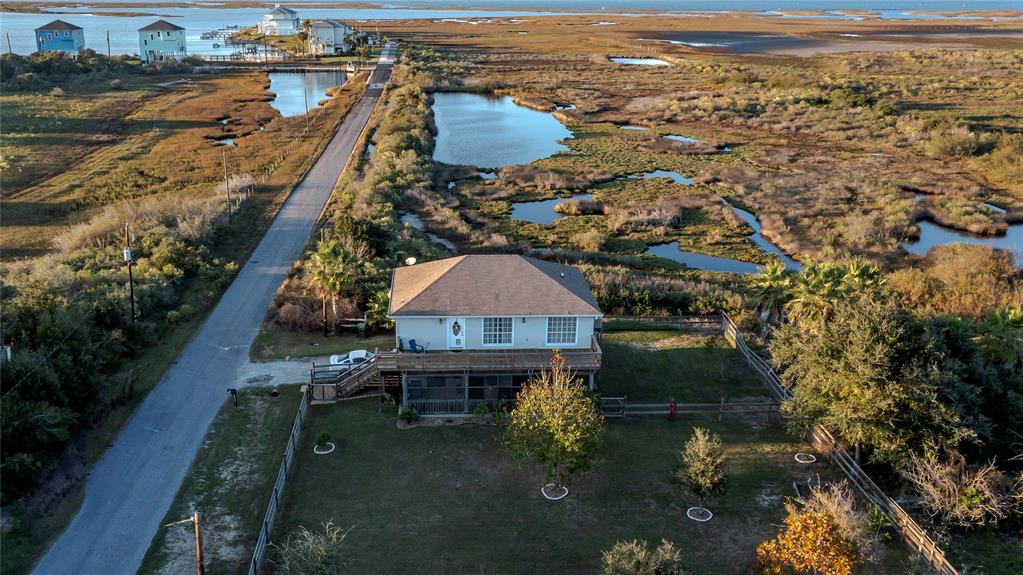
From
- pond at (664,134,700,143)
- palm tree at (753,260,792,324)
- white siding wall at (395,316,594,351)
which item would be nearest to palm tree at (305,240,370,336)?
white siding wall at (395,316,594,351)

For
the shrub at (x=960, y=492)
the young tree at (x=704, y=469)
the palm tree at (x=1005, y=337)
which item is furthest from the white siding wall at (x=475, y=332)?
the palm tree at (x=1005, y=337)

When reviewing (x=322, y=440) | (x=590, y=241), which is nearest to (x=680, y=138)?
(x=590, y=241)

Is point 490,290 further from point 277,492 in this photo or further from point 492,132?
point 492,132

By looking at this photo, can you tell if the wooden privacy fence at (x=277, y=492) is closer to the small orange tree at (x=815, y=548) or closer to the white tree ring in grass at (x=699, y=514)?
the white tree ring in grass at (x=699, y=514)

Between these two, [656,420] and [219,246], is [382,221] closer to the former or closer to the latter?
[219,246]

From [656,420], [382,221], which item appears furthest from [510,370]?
[382,221]
